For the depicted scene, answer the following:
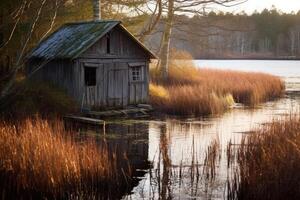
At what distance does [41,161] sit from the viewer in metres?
9.80

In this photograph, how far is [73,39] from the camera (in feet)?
73.4

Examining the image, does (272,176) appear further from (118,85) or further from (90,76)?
(90,76)

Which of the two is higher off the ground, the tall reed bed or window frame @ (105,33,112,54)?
window frame @ (105,33,112,54)

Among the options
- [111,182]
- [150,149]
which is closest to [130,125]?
[150,149]

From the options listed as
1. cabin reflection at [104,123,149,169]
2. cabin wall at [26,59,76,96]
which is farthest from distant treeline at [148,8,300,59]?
cabin reflection at [104,123,149,169]

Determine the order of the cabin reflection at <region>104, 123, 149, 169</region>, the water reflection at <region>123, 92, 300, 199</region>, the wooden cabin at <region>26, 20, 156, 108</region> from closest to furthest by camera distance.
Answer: the water reflection at <region>123, 92, 300, 199</region> → the cabin reflection at <region>104, 123, 149, 169</region> → the wooden cabin at <region>26, 20, 156, 108</region>

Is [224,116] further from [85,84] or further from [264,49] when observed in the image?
[264,49]

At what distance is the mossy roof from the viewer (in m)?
21.3

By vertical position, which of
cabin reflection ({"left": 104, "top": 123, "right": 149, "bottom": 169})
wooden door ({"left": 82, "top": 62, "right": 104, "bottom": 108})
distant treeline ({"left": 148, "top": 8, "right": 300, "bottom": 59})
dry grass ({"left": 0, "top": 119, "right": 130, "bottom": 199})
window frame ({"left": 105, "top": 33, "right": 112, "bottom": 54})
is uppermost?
distant treeline ({"left": 148, "top": 8, "right": 300, "bottom": 59})

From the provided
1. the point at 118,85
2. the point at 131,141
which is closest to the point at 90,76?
the point at 118,85

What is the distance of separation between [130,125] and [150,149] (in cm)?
464

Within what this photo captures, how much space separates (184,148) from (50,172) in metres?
6.30

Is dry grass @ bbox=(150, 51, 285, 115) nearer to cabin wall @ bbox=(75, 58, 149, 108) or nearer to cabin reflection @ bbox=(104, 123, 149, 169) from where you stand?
cabin wall @ bbox=(75, 58, 149, 108)

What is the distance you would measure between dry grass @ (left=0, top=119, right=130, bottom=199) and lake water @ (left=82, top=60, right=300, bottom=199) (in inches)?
29.1
